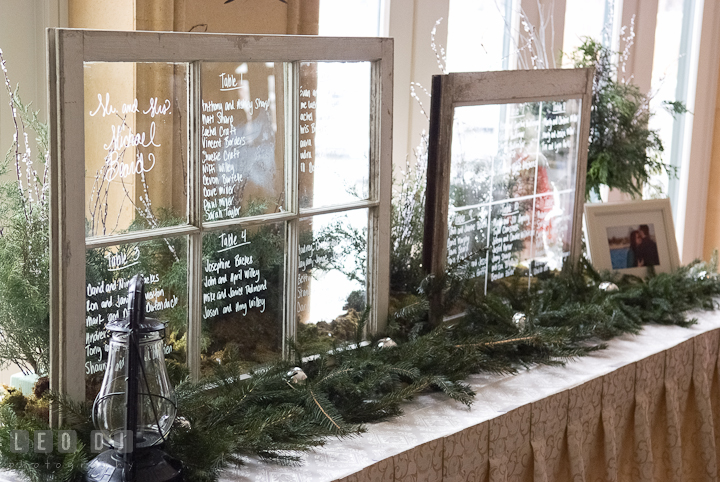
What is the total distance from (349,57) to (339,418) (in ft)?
2.10

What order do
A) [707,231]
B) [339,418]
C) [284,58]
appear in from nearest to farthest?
1. [339,418]
2. [284,58]
3. [707,231]

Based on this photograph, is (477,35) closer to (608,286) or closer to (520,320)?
(608,286)

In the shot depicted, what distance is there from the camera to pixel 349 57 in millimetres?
1387

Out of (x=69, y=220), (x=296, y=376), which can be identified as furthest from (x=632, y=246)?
(x=69, y=220)

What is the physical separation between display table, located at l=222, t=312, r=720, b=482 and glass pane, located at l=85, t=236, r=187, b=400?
0.24m

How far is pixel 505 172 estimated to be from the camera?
1.77 metres

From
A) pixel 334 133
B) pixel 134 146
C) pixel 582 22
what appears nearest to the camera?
pixel 134 146

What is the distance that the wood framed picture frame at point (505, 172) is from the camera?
1592mm

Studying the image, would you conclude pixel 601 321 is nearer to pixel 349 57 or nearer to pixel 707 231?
pixel 349 57

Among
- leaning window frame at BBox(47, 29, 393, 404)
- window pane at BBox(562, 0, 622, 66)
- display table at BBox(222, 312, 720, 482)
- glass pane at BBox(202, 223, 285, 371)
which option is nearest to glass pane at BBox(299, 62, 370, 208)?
leaning window frame at BBox(47, 29, 393, 404)

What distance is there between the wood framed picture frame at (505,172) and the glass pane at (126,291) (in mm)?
592

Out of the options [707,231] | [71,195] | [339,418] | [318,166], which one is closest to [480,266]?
[318,166]

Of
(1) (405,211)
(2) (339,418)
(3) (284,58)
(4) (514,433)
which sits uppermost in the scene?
(3) (284,58)

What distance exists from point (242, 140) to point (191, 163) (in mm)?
107
